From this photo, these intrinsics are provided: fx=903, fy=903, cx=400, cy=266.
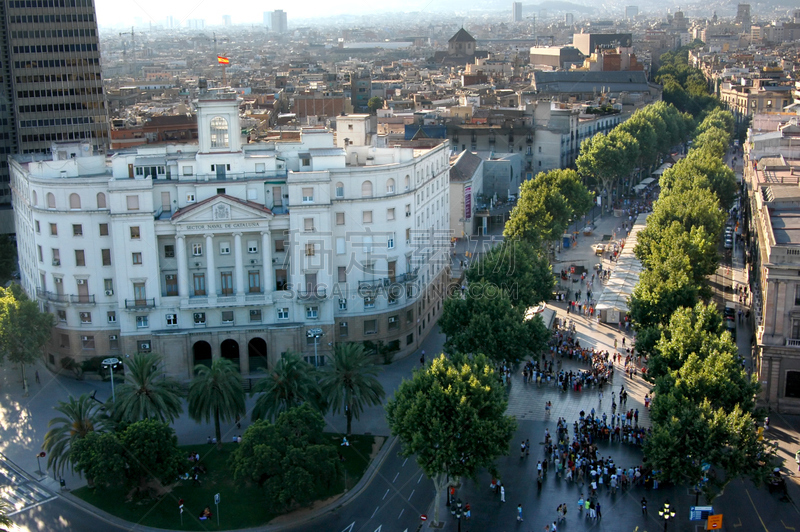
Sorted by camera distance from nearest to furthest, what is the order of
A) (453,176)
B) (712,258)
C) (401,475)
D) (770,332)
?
(401,475) → (770,332) → (712,258) → (453,176)

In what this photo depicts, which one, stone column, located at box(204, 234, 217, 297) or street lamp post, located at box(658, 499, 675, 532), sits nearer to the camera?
street lamp post, located at box(658, 499, 675, 532)

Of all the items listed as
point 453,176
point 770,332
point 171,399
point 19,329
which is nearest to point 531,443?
point 770,332

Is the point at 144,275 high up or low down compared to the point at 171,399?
up

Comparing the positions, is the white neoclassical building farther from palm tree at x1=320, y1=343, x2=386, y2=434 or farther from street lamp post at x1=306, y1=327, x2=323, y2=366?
palm tree at x1=320, y1=343, x2=386, y2=434

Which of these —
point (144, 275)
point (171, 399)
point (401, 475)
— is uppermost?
point (144, 275)

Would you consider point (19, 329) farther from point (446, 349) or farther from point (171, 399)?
point (446, 349)

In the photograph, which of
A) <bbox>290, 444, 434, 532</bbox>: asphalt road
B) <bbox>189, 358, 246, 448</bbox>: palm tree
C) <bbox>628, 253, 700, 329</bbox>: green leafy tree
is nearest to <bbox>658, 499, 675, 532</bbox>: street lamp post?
<bbox>290, 444, 434, 532</bbox>: asphalt road
